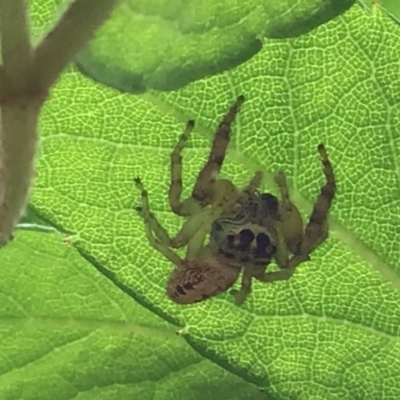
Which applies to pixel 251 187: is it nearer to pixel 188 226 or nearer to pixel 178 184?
pixel 178 184

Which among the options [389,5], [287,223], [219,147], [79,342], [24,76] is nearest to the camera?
[24,76]

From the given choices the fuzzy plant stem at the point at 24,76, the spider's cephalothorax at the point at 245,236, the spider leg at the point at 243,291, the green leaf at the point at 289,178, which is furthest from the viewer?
the spider's cephalothorax at the point at 245,236

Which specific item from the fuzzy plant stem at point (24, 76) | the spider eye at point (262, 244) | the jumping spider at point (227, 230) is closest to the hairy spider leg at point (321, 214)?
the jumping spider at point (227, 230)

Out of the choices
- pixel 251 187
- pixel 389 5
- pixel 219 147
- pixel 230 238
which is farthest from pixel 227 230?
pixel 389 5

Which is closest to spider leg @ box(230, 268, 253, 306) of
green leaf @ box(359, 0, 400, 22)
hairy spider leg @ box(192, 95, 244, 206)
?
hairy spider leg @ box(192, 95, 244, 206)

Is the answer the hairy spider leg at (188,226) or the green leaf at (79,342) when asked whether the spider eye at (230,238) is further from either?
the green leaf at (79,342)

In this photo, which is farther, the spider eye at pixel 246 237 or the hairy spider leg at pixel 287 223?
the spider eye at pixel 246 237

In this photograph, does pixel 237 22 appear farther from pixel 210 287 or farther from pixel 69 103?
pixel 210 287
